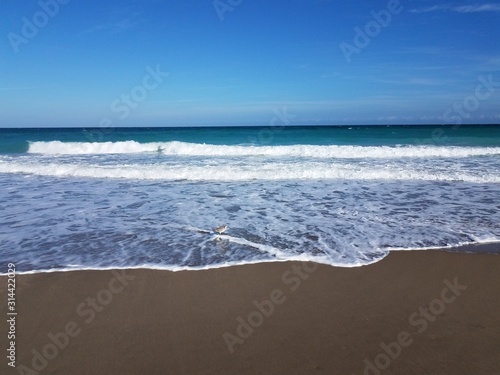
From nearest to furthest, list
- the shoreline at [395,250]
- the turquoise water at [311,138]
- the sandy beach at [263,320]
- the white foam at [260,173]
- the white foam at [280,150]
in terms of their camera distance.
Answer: the sandy beach at [263,320]
the shoreline at [395,250]
the white foam at [260,173]
the white foam at [280,150]
the turquoise water at [311,138]

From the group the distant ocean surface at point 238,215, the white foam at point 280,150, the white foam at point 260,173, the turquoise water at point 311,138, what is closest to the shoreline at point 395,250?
the distant ocean surface at point 238,215

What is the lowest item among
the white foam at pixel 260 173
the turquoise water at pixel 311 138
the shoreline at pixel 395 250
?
the shoreline at pixel 395 250

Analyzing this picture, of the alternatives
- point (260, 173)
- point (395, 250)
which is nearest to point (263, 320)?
point (395, 250)

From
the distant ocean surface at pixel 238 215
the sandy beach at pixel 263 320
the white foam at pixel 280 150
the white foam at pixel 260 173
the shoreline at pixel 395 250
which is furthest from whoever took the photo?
the white foam at pixel 280 150

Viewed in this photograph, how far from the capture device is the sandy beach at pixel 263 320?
280 cm

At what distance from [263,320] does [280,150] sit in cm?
1854

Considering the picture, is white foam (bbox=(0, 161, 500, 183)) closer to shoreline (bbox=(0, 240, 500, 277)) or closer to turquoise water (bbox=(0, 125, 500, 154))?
shoreline (bbox=(0, 240, 500, 277))

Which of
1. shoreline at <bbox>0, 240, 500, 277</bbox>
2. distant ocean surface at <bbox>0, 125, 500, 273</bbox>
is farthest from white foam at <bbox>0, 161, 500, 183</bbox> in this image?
shoreline at <bbox>0, 240, 500, 277</bbox>

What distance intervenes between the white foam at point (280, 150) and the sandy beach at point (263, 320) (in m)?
15.7

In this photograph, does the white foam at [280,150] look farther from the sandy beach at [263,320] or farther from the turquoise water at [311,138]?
the sandy beach at [263,320]

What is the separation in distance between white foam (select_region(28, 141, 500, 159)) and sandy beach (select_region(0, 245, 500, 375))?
15715mm

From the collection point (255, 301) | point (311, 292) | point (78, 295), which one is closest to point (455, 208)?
point (311, 292)

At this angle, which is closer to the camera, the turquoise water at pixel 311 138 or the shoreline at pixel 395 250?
the shoreline at pixel 395 250

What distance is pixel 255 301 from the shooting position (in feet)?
12.3
